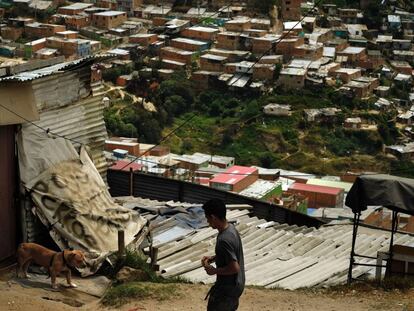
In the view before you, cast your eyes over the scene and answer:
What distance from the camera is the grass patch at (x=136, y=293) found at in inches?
186

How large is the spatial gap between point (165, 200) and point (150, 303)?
3731 millimetres

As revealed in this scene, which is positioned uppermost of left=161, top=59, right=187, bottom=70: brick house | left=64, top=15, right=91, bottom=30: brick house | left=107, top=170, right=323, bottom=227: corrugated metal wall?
left=107, top=170, right=323, bottom=227: corrugated metal wall

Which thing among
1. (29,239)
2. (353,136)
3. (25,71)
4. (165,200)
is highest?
(25,71)

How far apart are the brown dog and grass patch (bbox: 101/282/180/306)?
30cm

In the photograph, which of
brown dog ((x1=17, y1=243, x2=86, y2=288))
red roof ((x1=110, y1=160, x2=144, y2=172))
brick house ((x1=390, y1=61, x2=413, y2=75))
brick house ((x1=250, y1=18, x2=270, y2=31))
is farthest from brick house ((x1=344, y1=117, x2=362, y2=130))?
brown dog ((x1=17, y1=243, x2=86, y2=288))

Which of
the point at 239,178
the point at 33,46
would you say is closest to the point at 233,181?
the point at 239,178

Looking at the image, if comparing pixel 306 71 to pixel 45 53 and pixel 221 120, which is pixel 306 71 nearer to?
pixel 221 120

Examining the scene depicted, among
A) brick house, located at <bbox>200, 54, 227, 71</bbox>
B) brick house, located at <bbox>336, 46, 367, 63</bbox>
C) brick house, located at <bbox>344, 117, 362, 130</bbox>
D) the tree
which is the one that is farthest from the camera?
the tree

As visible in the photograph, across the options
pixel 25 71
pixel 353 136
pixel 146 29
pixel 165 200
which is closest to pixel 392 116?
pixel 353 136

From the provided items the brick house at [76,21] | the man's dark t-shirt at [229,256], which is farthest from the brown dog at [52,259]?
the brick house at [76,21]

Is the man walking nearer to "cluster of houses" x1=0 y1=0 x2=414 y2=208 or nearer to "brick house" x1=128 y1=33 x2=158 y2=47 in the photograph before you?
"cluster of houses" x1=0 y1=0 x2=414 y2=208

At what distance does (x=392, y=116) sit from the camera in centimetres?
3397

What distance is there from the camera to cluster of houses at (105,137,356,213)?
62.7 ft

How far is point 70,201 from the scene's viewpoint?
222 inches
